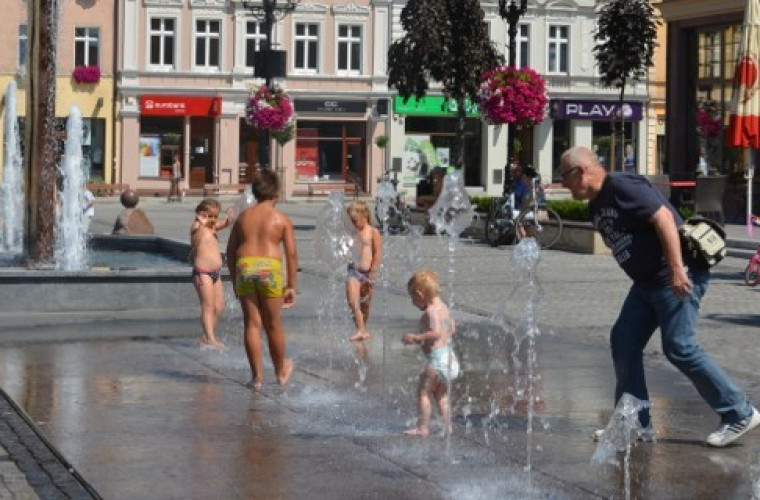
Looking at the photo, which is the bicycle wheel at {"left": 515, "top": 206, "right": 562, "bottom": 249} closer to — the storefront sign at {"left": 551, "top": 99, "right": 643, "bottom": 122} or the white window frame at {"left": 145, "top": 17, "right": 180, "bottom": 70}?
the white window frame at {"left": 145, "top": 17, "right": 180, "bottom": 70}

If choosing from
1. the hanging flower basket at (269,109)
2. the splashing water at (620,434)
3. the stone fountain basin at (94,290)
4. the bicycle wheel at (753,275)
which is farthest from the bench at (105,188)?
the splashing water at (620,434)

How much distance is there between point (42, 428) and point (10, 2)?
48546 mm

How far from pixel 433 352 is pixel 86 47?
4884 centimetres

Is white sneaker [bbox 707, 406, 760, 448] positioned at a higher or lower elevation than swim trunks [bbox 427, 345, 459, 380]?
lower

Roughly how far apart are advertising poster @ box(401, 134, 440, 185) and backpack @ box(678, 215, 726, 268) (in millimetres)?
49714

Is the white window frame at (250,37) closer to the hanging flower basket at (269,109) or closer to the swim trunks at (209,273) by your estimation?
the hanging flower basket at (269,109)

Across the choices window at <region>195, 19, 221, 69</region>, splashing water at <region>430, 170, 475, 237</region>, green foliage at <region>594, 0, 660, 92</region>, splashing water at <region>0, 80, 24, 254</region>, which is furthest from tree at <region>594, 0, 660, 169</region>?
window at <region>195, 19, 221, 69</region>

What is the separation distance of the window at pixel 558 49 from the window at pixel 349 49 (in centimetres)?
733

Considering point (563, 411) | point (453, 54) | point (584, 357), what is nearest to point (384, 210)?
point (453, 54)

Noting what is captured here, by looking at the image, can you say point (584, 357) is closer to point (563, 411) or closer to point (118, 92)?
point (563, 411)

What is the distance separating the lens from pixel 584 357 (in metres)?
12.5

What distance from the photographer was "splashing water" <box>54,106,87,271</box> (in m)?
18.7

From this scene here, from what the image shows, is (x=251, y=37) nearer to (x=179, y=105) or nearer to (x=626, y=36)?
(x=179, y=105)

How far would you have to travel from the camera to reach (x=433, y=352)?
8594mm
